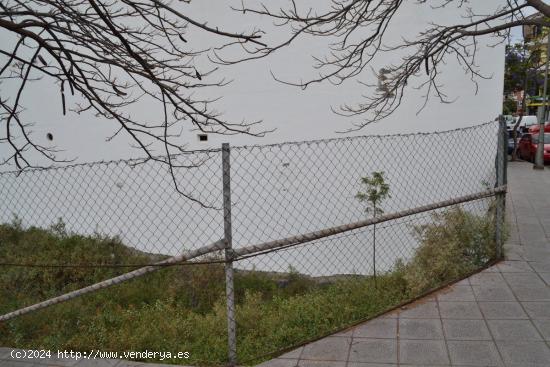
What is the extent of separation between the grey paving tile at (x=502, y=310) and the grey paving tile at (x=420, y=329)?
45cm

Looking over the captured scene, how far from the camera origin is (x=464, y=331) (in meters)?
3.31

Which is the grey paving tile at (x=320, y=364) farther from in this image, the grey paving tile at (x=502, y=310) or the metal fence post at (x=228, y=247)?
the grey paving tile at (x=502, y=310)

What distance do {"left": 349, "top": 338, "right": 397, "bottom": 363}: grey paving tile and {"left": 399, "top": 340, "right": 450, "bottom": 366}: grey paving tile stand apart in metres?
0.06

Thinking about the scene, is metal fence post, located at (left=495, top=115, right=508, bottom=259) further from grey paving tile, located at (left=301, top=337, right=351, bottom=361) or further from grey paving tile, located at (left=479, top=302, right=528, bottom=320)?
grey paving tile, located at (left=301, top=337, right=351, bottom=361)

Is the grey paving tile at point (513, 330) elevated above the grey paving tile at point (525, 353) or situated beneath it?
elevated above

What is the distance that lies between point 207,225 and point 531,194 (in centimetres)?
730

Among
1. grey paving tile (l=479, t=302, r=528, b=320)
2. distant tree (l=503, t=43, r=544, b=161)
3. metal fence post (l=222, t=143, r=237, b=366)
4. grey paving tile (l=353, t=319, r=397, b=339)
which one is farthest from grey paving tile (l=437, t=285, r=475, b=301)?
distant tree (l=503, t=43, r=544, b=161)

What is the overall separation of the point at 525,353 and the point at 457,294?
997 millimetres

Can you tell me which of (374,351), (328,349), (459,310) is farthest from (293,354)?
(459,310)

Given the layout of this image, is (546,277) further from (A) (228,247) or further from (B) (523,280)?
(A) (228,247)

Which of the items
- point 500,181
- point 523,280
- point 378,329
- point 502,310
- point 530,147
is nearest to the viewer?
point 378,329

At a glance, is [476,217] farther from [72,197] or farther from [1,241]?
[1,241]

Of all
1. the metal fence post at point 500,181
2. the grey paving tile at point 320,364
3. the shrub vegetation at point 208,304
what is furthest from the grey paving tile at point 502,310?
the grey paving tile at point 320,364

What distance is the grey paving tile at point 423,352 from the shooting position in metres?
2.94
